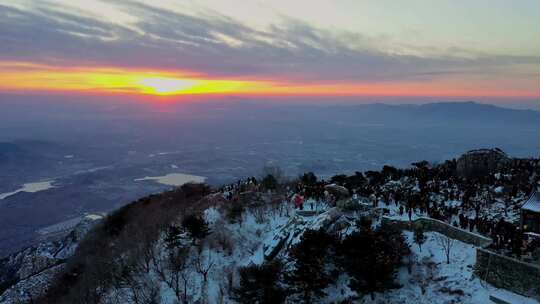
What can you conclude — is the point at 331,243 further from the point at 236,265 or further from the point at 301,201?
the point at 301,201

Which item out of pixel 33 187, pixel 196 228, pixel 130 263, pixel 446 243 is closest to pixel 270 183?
pixel 196 228

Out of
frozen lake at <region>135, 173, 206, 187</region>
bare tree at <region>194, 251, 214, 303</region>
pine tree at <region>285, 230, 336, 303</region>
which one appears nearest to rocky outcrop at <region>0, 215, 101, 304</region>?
bare tree at <region>194, 251, 214, 303</region>

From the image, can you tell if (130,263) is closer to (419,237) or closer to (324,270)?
(324,270)

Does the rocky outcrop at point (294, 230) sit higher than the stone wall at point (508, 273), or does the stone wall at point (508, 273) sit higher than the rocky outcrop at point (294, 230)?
the stone wall at point (508, 273)

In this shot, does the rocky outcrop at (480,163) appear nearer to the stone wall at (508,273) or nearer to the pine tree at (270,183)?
the stone wall at (508,273)

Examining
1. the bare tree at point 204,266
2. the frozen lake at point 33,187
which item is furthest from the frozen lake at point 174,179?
the bare tree at point 204,266

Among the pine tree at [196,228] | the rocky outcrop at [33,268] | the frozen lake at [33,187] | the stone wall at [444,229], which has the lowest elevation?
the frozen lake at [33,187]
